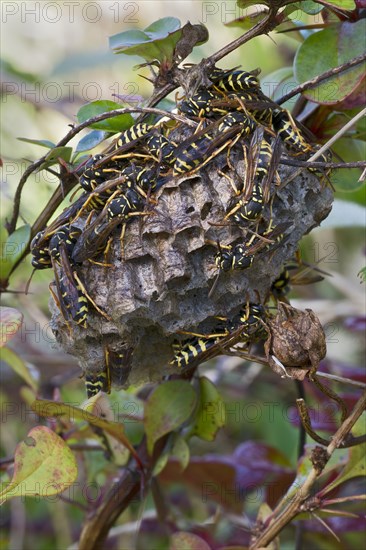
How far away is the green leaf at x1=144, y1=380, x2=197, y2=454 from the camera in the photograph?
1798mm

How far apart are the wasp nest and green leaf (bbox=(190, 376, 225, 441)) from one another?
38cm

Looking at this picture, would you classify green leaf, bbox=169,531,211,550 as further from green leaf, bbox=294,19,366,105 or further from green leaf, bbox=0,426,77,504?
green leaf, bbox=294,19,366,105

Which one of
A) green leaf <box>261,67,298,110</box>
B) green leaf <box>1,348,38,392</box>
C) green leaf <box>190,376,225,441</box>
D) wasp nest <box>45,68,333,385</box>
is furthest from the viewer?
green leaf <box>1,348,38,392</box>

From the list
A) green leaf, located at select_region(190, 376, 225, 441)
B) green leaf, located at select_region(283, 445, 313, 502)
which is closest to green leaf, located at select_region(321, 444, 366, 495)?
green leaf, located at select_region(283, 445, 313, 502)

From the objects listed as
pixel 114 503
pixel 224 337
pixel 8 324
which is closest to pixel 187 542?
pixel 114 503

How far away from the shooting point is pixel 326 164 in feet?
4.68

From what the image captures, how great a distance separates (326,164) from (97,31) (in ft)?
10.3

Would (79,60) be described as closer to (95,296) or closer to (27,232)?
(27,232)

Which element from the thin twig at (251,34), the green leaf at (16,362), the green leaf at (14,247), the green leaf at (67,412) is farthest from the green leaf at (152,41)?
the green leaf at (16,362)

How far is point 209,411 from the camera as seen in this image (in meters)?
1.89

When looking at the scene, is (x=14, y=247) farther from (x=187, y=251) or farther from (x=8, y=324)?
(x=187, y=251)

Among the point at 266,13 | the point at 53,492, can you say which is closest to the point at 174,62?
the point at 266,13

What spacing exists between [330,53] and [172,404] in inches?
35.8

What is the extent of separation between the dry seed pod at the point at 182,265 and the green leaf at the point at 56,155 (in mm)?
260
